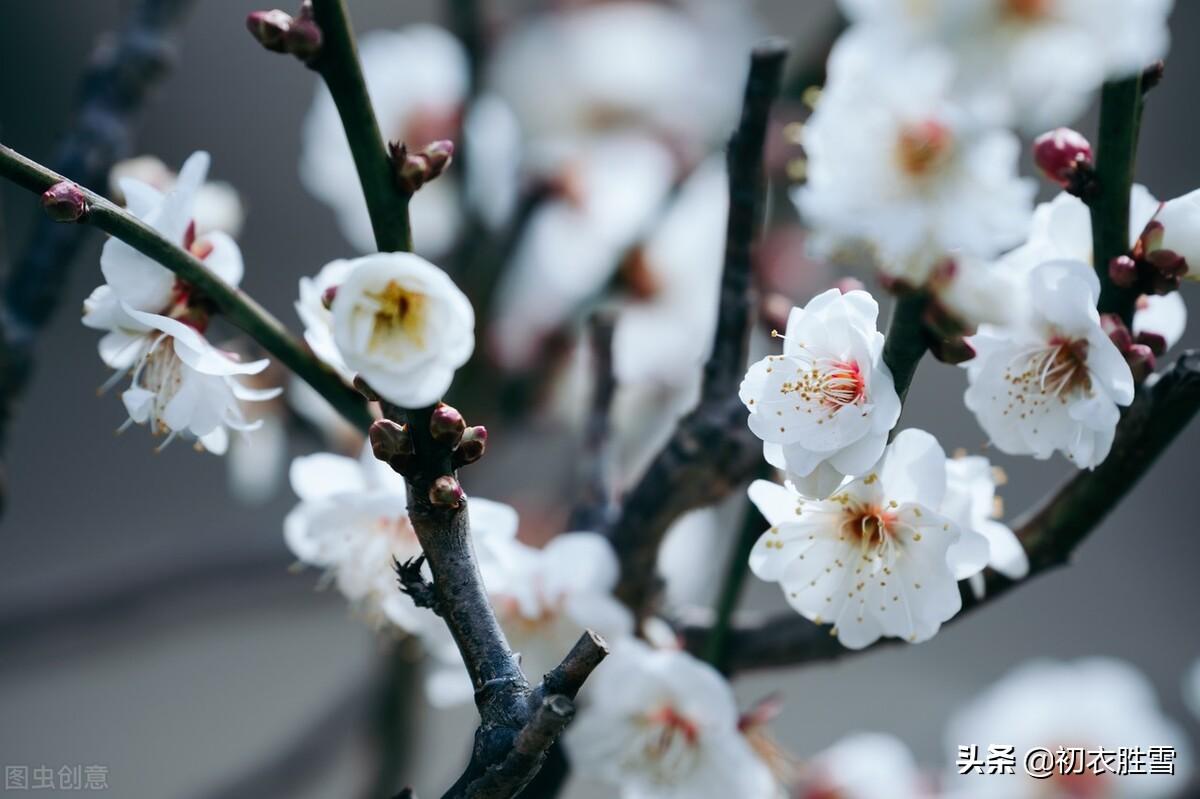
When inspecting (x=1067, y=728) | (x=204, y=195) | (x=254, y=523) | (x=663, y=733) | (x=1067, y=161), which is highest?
(x=1067, y=161)

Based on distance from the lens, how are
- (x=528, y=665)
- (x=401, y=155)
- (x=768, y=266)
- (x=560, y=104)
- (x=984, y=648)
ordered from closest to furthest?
1. (x=401, y=155)
2. (x=528, y=665)
3. (x=768, y=266)
4. (x=560, y=104)
5. (x=984, y=648)

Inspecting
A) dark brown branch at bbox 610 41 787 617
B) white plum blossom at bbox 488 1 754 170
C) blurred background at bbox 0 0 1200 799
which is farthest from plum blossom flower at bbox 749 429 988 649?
blurred background at bbox 0 0 1200 799

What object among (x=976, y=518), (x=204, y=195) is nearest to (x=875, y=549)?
(x=976, y=518)

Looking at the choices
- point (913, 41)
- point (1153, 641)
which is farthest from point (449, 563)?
point (1153, 641)

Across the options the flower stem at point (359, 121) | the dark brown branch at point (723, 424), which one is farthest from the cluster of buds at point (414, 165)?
the dark brown branch at point (723, 424)

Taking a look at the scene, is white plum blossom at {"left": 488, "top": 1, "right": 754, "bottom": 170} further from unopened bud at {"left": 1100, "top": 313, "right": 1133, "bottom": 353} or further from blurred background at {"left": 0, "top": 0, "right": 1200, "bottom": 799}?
unopened bud at {"left": 1100, "top": 313, "right": 1133, "bottom": 353}

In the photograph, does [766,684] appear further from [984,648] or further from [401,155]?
[401,155]

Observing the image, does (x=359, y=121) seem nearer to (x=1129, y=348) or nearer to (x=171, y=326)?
(x=171, y=326)
